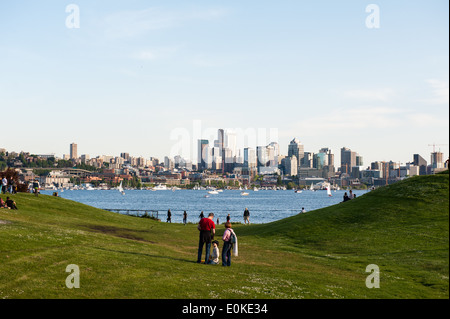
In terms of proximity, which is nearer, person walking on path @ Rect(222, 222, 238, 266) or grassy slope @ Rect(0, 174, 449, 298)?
grassy slope @ Rect(0, 174, 449, 298)

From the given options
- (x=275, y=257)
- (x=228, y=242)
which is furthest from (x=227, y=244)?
(x=275, y=257)

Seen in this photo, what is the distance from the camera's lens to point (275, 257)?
111 ft

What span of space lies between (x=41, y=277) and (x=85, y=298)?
372cm

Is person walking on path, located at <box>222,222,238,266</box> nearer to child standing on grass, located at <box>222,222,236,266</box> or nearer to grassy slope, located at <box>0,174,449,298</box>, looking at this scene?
child standing on grass, located at <box>222,222,236,266</box>

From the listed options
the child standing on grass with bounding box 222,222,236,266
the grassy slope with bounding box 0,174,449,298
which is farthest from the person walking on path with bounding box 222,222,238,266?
the grassy slope with bounding box 0,174,449,298

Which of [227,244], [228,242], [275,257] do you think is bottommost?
[275,257]

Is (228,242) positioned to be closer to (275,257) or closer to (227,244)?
(227,244)

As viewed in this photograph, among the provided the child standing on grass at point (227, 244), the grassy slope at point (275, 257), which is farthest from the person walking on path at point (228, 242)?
the grassy slope at point (275, 257)

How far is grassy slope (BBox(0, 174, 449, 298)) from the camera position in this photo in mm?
20688

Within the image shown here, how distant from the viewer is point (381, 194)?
51562 mm

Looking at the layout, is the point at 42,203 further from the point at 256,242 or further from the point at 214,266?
the point at 214,266

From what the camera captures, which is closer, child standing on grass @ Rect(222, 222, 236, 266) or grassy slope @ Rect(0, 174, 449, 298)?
grassy slope @ Rect(0, 174, 449, 298)
